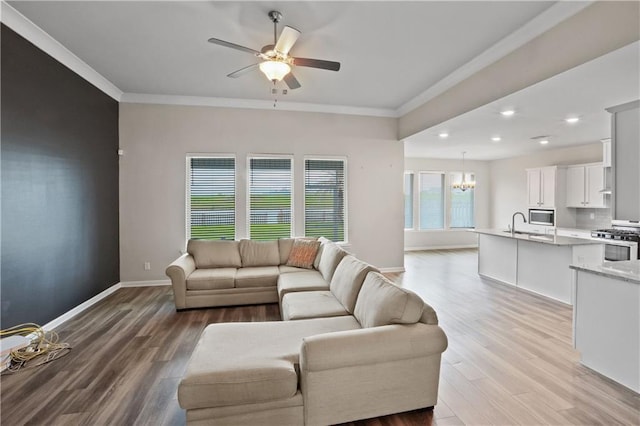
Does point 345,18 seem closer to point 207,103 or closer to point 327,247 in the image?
point 327,247

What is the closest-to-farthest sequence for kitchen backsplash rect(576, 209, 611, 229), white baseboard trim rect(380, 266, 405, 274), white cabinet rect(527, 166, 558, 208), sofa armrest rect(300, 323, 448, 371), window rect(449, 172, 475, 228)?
sofa armrest rect(300, 323, 448, 371)
white baseboard trim rect(380, 266, 405, 274)
kitchen backsplash rect(576, 209, 611, 229)
white cabinet rect(527, 166, 558, 208)
window rect(449, 172, 475, 228)

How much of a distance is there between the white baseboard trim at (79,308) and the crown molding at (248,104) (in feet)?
10.5

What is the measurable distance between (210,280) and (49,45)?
3338 mm

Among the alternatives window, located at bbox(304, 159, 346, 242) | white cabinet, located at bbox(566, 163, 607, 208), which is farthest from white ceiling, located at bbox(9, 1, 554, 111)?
white cabinet, located at bbox(566, 163, 607, 208)

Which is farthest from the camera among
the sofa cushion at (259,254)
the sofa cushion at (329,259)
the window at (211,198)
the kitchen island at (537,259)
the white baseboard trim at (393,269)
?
the white baseboard trim at (393,269)

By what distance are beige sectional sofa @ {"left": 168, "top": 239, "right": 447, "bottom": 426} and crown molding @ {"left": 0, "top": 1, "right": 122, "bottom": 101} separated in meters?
3.61

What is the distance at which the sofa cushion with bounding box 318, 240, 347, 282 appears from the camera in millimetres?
3676

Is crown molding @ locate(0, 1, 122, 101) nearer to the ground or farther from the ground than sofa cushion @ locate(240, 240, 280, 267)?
farther from the ground

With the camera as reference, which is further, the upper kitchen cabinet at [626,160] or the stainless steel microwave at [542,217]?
the stainless steel microwave at [542,217]

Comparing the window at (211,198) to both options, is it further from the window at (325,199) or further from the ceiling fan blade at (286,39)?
the ceiling fan blade at (286,39)

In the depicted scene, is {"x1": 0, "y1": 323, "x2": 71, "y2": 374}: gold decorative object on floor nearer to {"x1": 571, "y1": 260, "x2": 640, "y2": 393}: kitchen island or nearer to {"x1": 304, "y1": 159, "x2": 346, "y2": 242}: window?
{"x1": 304, "y1": 159, "x2": 346, "y2": 242}: window

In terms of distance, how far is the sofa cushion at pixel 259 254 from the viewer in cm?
482

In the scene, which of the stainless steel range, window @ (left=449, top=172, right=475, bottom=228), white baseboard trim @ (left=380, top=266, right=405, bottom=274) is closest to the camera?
the stainless steel range

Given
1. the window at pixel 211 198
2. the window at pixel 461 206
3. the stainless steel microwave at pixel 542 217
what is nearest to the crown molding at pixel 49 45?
the window at pixel 211 198
